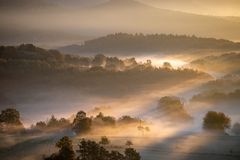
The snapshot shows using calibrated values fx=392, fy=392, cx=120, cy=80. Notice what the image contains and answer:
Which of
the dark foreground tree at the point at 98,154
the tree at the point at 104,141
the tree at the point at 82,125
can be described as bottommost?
the dark foreground tree at the point at 98,154

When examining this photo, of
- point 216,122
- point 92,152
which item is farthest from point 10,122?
point 216,122

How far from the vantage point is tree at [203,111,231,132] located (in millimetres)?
156625

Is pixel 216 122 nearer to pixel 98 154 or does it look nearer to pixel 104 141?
pixel 104 141

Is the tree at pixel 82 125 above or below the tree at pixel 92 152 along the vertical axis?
above

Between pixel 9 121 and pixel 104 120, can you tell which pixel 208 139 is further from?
pixel 9 121

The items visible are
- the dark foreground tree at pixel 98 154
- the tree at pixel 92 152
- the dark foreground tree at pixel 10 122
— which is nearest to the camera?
the dark foreground tree at pixel 98 154

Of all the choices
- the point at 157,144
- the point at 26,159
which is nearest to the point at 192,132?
the point at 157,144

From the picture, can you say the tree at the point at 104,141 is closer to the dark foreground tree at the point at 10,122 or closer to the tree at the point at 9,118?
the dark foreground tree at the point at 10,122

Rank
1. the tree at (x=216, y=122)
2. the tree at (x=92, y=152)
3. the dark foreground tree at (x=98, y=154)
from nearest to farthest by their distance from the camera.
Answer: the dark foreground tree at (x=98, y=154)
the tree at (x=92, y=152)
the tree at (x=216, y=122)

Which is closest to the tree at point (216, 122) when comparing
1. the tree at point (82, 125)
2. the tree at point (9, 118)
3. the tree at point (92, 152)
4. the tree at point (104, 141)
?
the tree at point (82, 125)

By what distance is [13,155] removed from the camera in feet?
362

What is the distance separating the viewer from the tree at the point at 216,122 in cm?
15662

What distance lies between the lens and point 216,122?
161625mm

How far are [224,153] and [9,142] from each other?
66244mm
